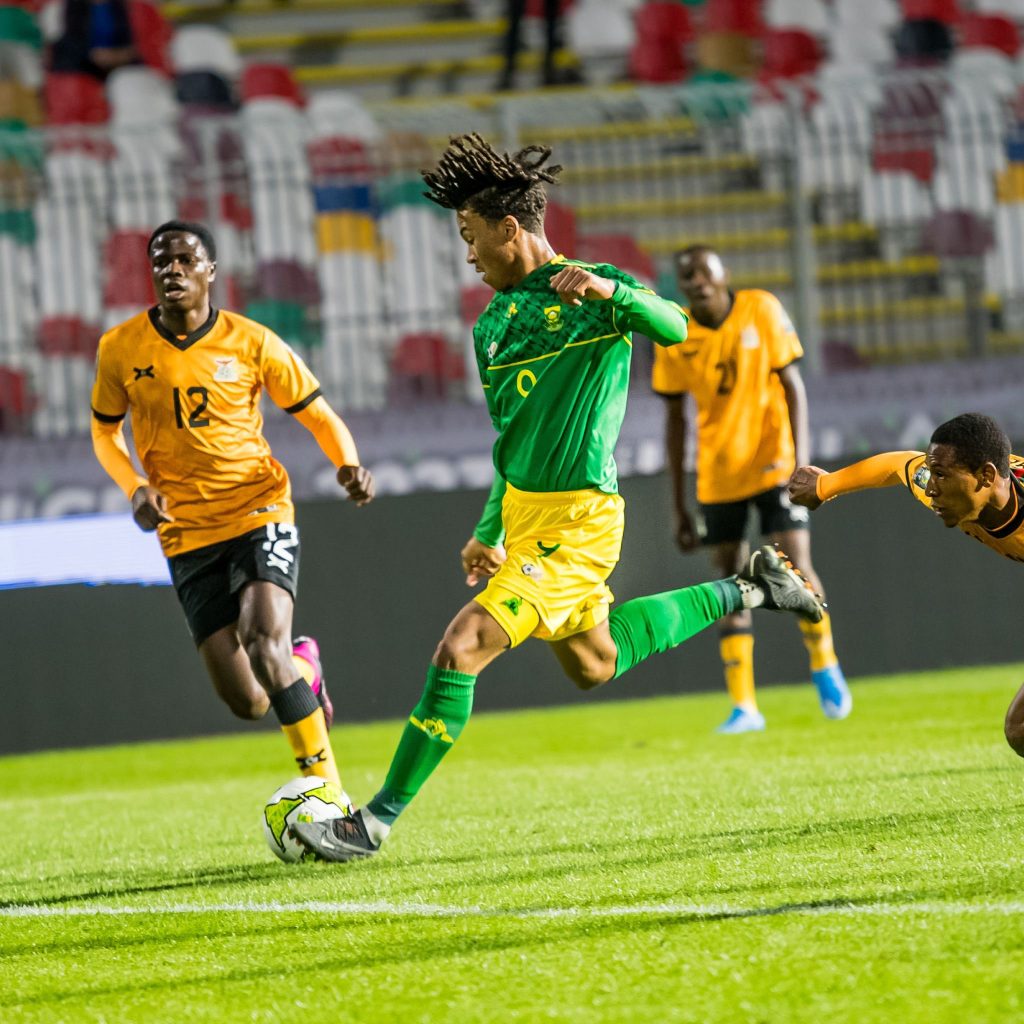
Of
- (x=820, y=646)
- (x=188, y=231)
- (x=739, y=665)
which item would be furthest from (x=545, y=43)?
(x=188, y=231)

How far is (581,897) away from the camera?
13.9 ft

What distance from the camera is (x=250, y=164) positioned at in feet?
38.0

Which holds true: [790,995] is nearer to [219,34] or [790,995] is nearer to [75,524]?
[75,524]

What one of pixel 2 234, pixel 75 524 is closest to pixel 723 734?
pixel 75 524

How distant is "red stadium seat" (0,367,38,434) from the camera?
11289 mm

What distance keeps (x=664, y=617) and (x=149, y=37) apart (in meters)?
12.0

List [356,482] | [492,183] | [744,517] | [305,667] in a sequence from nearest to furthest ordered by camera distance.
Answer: [492,183], [356,482], [305,667], [744,517]

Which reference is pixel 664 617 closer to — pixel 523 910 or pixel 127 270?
pixel 523 910

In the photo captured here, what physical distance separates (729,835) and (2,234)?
316 inches

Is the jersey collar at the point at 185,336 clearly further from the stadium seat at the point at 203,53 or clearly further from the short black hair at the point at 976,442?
the stadium seat at the point at 203,53

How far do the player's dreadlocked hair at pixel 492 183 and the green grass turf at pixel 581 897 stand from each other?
6.18 ft

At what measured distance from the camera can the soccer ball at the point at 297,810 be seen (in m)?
5.14

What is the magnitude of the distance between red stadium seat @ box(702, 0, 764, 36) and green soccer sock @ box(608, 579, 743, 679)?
1179 cm

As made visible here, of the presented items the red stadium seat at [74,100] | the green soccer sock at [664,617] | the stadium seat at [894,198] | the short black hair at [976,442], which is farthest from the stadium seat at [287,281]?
the short black hair at [976,442]
